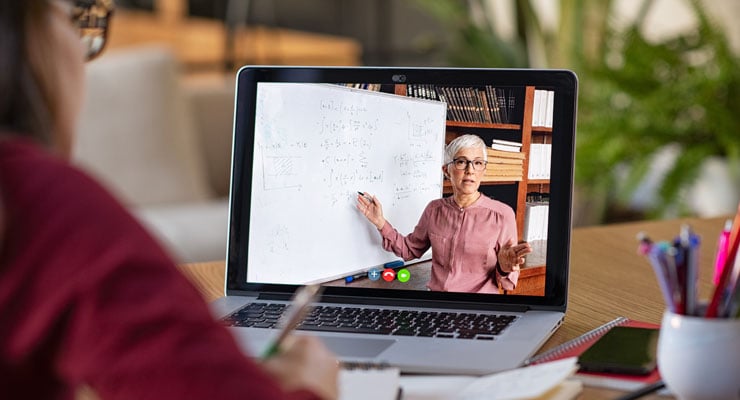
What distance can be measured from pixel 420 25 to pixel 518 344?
14.1 feet

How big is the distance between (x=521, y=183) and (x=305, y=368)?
17.2 inches

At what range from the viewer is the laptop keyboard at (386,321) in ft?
2.96

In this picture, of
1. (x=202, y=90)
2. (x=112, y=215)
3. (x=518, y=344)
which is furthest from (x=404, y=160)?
(x=202, y=90)

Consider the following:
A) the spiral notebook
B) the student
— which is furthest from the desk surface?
the student

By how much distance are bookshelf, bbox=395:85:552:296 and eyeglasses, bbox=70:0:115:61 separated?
0.41m

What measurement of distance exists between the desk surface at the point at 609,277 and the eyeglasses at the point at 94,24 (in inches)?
11.1

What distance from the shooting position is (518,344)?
0.86 metres

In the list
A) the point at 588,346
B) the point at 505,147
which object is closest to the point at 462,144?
the point at 505,147

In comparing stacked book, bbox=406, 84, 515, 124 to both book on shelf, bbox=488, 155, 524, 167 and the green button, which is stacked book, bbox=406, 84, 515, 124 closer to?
book on shelf, bbox=488, 155, 524, 167

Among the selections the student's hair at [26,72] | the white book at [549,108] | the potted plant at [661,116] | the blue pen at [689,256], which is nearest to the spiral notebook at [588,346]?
the blue pen at [689,256]

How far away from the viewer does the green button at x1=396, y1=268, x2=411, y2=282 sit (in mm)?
982

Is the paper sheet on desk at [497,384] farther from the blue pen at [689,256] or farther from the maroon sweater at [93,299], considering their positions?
the maroon sweater at [93,299]

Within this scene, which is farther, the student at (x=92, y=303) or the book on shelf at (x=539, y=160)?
the book on shelf at (x=539, y=160)

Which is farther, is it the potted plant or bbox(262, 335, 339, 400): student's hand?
the potted plant
